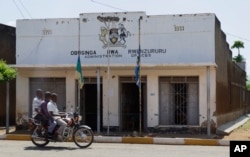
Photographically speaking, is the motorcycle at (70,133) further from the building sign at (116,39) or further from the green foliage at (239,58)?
the green foliage at (239,58)

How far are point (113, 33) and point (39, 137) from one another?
7.05m

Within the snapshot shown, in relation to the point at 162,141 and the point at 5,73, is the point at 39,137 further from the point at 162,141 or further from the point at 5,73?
the point at 5,73

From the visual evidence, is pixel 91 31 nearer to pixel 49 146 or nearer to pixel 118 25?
pixel 118 25

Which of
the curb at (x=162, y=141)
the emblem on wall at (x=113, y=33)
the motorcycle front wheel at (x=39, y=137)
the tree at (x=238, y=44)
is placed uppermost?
the tree at (x=238, y=44)

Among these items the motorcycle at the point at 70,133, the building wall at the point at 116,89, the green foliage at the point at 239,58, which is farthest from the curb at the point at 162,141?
the green foliage at the point at 239,58

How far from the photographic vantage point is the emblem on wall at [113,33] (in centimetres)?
2062

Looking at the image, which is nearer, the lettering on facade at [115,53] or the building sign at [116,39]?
the building sign at [116,39]

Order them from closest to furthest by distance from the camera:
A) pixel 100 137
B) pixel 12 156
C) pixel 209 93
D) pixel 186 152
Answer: pixel 12 156
pixel 186 152
pixel 100 137
pixel 209 93

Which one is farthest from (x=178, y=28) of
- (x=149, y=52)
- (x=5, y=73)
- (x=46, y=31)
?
(x=5, y=73)

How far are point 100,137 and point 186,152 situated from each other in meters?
4.59

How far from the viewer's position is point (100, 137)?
17.6m

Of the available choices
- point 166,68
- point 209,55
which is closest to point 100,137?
point 166,68

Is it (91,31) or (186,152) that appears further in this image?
(91,31)

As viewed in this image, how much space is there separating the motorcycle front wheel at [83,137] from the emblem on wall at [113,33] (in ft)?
21.9
